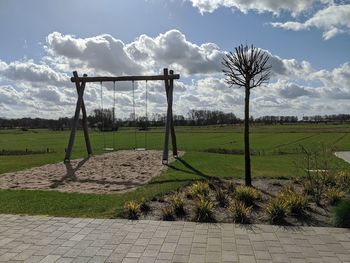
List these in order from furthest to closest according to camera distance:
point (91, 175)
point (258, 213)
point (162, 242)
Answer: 1. point (91, 175)
2. point (258, 213)
3. point (162, 242)

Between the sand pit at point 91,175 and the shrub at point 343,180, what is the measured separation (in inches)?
238

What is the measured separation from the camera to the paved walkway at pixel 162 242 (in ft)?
18.7

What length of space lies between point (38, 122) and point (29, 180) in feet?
385

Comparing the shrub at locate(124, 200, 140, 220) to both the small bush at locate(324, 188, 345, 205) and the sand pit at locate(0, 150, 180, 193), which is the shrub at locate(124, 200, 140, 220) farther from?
the small bush at locate(324, 188, 345, 205)

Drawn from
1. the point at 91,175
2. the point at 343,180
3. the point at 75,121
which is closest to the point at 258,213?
the point at 343,180

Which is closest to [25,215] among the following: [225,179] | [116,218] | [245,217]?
[116,218]

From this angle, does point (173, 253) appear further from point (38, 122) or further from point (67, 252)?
point (38, 122)

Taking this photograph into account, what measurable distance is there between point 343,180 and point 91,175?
28.6 feet

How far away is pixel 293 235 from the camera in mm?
6750

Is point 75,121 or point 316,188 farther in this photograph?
point 75,121

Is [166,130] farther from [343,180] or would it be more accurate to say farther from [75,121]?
[343,180]

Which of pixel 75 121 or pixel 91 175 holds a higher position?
pixel 75 121

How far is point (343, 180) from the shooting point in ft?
38.6

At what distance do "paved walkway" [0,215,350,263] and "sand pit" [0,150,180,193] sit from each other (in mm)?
4188
